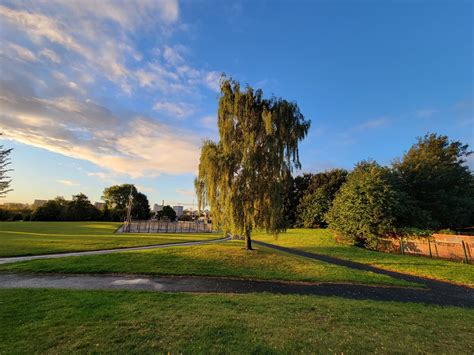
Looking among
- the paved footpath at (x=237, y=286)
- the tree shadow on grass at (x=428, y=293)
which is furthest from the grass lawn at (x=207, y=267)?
the tree shadow on grass at (x=428, y=293)

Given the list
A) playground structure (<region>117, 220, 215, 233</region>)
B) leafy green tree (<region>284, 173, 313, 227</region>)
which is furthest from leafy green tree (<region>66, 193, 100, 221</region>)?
leafy green tree (<region>284, 173, 313, 227</region>)

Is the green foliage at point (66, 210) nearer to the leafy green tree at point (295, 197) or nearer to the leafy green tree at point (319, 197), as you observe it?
the leafy green tree at point (295, 197)

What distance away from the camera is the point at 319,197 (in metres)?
40.2

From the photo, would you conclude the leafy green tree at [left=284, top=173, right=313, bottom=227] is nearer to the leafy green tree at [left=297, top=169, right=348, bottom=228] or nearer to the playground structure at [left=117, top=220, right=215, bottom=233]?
the leafy green tree at [left=297, top=169, right=348, bottom=228]

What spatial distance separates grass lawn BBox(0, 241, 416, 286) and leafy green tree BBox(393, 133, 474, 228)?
630 inches

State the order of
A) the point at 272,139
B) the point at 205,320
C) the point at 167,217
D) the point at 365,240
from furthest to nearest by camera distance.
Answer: the point at 167,217 → the point at 365,240 → the point at 272,139 → the point at 205,320

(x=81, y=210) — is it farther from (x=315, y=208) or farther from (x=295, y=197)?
(x=315, y=208)

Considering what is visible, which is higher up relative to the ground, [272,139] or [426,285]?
[272,139]

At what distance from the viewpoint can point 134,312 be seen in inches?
210

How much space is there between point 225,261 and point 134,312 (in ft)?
24.9

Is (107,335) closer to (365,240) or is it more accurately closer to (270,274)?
(270,274)

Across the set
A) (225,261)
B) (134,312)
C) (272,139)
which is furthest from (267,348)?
(272,139)

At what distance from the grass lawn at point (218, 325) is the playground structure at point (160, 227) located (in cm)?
2631

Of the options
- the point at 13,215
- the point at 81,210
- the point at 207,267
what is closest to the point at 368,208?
the point at 207,267
